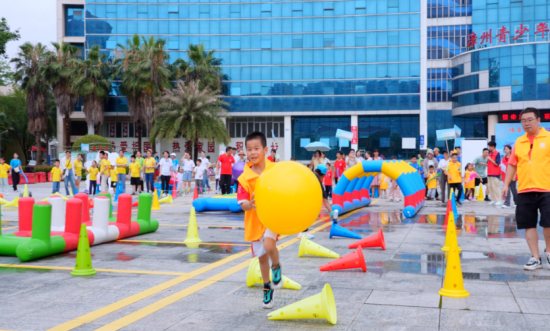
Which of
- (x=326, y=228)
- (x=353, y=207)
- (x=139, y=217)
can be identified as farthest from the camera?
(x=353, y=207)

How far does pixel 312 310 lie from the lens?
4.31m

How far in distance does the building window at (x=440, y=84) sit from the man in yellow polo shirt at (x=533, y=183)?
1854 inches

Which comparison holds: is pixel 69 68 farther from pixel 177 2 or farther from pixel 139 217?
pixel 139 217

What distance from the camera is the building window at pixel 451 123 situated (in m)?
51.1

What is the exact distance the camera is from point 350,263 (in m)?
6.36

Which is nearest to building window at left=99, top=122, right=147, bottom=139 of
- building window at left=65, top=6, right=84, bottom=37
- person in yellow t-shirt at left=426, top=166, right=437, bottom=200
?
building window at left=65, top=6, right=84, bottom=37

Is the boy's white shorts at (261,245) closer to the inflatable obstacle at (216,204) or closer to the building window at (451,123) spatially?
the inflatable obstacle at (216,204)

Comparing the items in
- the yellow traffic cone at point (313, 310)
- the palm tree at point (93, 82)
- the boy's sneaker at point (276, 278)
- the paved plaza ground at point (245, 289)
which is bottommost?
the paved plaza ground at point (245, 289)

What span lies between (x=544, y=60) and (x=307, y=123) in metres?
22.0

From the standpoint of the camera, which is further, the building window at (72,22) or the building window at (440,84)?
the building window at (72,22)

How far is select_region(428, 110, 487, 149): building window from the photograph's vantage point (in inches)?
2012

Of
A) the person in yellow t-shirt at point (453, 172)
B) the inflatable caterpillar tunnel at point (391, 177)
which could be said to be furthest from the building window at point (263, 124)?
the inflatable caterpillar tunnel at point (391, 177)

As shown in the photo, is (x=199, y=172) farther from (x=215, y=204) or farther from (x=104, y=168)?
(x=215, y=204)

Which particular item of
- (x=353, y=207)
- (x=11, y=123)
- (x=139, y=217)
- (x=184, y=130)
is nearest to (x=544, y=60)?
(x=184, y=130)
